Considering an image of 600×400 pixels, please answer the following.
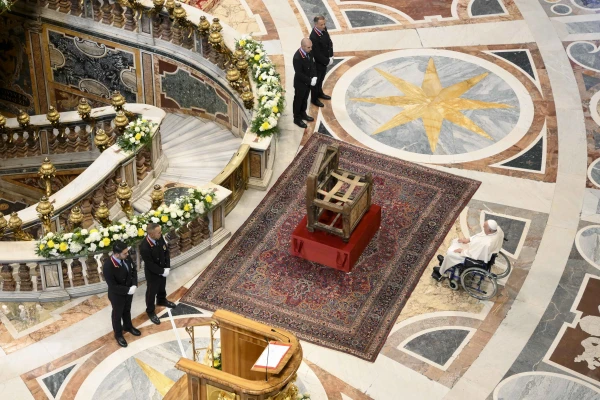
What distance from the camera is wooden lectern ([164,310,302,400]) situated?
28.8 ft

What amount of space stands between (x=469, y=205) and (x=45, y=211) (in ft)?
17.8

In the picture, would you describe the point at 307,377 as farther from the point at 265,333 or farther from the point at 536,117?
the point at 536,117

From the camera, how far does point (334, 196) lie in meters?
12.8

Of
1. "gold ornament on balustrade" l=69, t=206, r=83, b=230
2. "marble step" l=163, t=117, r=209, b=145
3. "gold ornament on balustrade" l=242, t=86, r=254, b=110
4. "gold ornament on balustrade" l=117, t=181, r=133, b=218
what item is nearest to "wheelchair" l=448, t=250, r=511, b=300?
"gold ornament on balustrade" l=242, t=86, r=254, b=110

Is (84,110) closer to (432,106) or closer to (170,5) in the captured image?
(170,5)

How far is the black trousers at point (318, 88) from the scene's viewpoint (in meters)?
15.4

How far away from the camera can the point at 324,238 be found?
42.0ft

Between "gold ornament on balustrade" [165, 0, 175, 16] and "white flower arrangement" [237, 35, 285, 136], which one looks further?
"gold ornament on balustrade" [165, 0, 175, 16]

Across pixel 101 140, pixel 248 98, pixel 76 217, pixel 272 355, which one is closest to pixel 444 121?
pixel 248 98

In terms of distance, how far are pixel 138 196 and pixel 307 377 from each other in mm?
4330

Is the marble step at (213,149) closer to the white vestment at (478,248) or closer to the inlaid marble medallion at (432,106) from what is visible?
the inlaid marble medallion at (432,106)

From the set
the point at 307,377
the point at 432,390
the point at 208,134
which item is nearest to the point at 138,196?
the point at 208,134

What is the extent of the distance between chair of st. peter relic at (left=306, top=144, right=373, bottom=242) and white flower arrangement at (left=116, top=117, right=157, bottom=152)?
2584 millimetres

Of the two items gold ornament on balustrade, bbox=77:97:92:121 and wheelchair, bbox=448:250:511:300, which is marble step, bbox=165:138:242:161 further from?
wheelchair, bbox=448:250:511:300
